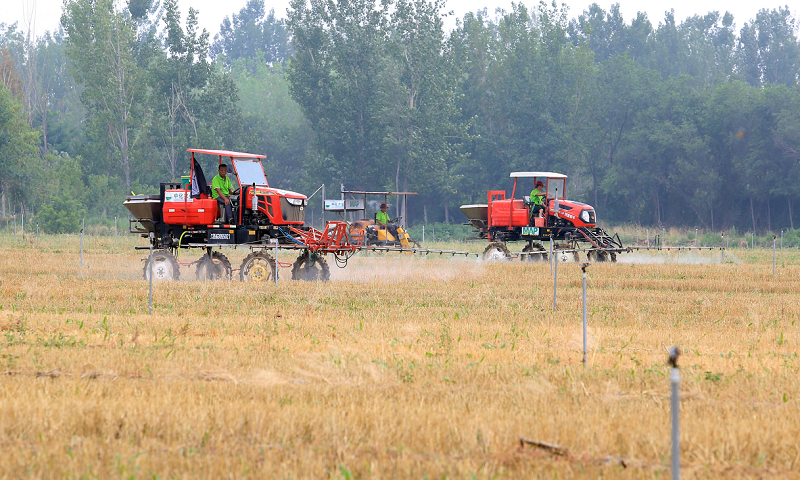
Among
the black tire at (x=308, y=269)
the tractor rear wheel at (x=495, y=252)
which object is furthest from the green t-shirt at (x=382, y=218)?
the black tire at (x=308, y=269)

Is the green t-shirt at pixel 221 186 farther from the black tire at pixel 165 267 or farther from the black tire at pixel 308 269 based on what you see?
the black tire at pixel 308 269

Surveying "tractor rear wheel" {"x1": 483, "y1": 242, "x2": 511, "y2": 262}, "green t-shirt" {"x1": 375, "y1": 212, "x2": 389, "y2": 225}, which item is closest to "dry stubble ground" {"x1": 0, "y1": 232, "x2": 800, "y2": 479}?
"tractor rear wheel" {"x1": 483, "y1": 242, "x2": 511, "y2": 262}

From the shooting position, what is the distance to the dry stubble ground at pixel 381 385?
6.21 meters

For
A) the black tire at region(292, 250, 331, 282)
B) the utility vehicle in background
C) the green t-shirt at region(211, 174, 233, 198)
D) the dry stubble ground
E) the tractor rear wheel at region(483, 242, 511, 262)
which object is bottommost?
the dry stubble ground

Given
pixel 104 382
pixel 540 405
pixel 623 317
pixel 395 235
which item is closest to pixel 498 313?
pixel 623 317

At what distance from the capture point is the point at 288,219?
20.3 m

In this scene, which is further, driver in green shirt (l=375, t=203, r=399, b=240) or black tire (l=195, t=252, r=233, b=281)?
driver in green shirt (l=375, t=203, r=399, b=240)

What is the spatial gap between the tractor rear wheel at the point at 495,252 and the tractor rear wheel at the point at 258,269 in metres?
9.50

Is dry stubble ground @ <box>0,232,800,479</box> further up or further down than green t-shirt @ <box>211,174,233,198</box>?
further down

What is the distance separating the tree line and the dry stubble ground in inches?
1657

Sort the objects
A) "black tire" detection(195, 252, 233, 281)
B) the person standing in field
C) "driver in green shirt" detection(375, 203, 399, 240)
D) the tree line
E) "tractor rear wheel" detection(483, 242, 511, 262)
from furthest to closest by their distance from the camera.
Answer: the tree line → "driver in green shirt" detection(375, 203, 399, 240) → the person standing in field → "tractor rear wheel" detection(483, 242, 511, 262) → "black tire" detection(195, 252, 233, 281)

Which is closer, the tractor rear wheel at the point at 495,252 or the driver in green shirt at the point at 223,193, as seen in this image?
the driver in green shirt at the point at 223,193

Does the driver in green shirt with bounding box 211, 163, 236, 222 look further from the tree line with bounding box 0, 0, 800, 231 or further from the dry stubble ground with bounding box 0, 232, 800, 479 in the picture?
the tree line with bounding box 0, 0, 800, 231

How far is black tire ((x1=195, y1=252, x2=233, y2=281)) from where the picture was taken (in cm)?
1998
